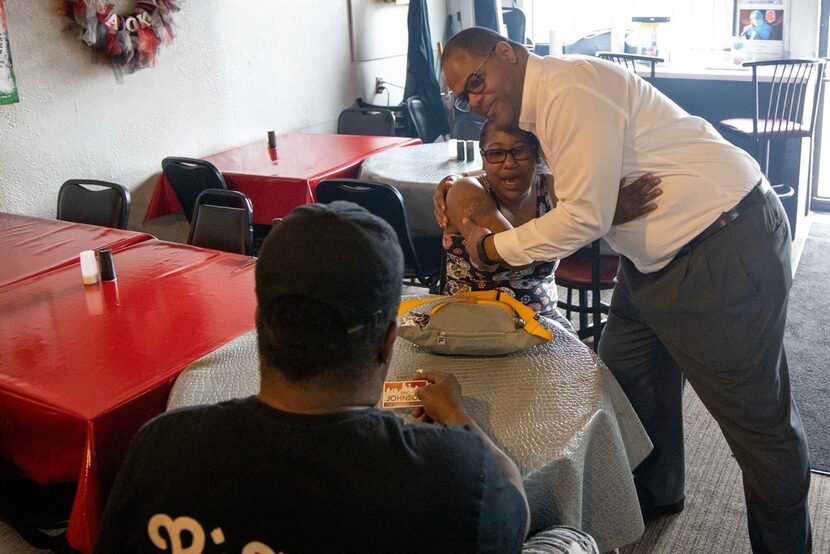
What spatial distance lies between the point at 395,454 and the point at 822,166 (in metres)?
5.67

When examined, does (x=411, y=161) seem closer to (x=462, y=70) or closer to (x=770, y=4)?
(x=462, y=70)

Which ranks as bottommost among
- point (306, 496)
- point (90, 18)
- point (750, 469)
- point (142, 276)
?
point (750, 469)

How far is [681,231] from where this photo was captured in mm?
1800

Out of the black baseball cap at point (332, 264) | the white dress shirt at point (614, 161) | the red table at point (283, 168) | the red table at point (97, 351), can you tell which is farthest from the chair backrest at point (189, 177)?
the black baseball cap at point (332, 264)

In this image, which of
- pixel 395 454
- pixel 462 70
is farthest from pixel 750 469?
pixel 395 454

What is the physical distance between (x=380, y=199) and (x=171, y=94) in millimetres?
1814

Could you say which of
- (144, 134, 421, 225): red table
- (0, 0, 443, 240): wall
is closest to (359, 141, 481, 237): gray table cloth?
(144, 134, 421, 225): red table

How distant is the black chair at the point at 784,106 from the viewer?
4.80 meters

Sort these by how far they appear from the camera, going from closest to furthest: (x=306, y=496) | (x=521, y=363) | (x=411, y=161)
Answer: (x=306, y=496) < (x=521, y=363) < (x=411, y=161)

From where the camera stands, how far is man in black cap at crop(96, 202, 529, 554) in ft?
3.01

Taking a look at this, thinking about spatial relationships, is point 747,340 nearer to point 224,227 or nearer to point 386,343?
point 386,343

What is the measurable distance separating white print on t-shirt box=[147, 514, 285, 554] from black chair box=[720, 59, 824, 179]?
14.9ft

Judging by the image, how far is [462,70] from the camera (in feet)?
6.02

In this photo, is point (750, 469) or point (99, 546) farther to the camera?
point (750, 469)
